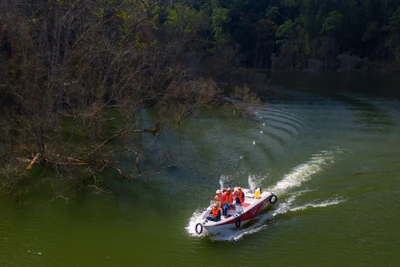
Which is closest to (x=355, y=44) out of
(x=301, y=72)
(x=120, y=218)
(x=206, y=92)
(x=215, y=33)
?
(x=301, y=72)

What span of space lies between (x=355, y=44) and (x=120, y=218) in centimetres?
7504

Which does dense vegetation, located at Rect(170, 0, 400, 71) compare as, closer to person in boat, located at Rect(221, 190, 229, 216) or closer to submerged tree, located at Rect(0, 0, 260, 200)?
submerged tree, located at Rect(0, 0, 260, 200)

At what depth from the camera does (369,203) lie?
2098cm

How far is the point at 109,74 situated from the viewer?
32.2m

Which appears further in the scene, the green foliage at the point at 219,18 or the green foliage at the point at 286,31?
the green foliage at the point at 286,31

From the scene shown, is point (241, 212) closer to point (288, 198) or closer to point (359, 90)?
point (288, 198)

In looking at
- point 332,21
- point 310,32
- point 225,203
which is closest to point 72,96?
point 225,203

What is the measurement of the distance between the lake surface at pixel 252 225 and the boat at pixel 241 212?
336 mm

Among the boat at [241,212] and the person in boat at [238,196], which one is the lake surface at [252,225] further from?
the person in boat at [238,196]

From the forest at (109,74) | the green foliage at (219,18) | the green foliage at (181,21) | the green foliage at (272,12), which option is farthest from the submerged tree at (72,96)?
the green foliage at (272,12)

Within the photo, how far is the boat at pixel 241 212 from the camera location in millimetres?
18078

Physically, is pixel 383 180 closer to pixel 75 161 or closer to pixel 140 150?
pixel 140 150

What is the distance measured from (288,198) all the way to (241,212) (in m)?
3.60

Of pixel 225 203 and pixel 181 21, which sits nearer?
pixel 225 203
